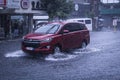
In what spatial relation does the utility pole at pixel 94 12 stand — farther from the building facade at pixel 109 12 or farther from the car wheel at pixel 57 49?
the car wheel at pixel 57 49

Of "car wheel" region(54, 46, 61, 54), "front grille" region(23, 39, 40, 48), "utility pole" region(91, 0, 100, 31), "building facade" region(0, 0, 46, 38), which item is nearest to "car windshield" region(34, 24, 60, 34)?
"car wheel" region(54, 46, 61, 54)

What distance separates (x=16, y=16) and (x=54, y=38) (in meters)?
17.1

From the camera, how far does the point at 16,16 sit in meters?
33.8

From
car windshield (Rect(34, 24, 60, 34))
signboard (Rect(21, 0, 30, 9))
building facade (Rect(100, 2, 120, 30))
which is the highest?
signboard (Rect(21, 0, 30, 9))

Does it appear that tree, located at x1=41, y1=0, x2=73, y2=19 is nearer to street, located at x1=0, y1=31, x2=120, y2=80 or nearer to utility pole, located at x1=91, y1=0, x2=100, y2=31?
utility pole, located at x1=91, y1=0, x2=100, y2=31

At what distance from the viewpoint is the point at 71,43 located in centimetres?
1909

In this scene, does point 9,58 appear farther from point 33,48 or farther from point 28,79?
point 28,79

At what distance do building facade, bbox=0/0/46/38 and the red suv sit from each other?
11157mm

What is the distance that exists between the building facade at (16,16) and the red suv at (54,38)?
36.6ft

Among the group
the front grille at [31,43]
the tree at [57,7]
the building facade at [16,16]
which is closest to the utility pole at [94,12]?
the tree at [57,7]

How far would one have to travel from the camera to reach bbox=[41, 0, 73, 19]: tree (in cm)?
3897

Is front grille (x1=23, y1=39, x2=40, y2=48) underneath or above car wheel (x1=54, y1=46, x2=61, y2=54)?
above

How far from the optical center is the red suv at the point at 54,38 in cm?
1703

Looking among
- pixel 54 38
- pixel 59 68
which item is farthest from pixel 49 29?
pixel 59 68
